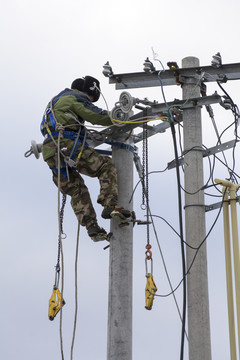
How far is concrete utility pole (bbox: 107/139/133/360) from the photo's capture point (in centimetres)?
723

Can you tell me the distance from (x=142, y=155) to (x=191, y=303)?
1923 millimetres

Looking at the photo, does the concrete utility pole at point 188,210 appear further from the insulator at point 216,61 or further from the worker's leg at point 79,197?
the worker's leg at point 79,197

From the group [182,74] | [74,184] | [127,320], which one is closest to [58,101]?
[74,184]

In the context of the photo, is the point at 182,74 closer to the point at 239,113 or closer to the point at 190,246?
the point at 239,113

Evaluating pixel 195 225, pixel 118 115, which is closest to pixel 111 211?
pixel 195 225

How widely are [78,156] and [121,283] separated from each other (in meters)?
1.51

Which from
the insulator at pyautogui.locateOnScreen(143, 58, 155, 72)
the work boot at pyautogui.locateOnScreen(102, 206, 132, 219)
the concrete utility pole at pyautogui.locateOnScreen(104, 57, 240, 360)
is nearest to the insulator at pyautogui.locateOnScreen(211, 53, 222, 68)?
the concrete utility pole at pyautogui.locateOnScreen(104, 57, 240, 360)

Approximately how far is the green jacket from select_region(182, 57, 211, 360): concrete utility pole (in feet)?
3.18

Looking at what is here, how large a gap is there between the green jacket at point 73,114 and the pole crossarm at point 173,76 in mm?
446

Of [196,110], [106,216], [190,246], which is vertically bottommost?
[190,246]

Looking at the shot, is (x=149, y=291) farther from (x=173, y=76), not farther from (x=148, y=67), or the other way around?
(x=148, y=67)

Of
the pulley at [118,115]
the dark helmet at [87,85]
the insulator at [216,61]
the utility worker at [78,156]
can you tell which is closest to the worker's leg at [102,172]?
the utility worker at [78,156]

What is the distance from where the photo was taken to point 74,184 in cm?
770

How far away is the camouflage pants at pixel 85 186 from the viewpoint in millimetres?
7426
